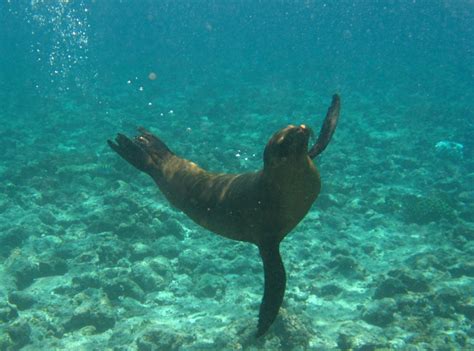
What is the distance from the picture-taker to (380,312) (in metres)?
8.06

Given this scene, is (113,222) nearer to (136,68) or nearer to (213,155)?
(213,155)

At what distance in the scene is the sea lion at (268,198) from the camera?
2.90 metres

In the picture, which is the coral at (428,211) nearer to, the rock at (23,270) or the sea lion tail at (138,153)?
the sea lion tail at (138,153)

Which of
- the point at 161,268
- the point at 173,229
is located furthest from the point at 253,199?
the point at 173,229

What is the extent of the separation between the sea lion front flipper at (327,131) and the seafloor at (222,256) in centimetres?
400

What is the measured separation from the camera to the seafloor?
7469mm

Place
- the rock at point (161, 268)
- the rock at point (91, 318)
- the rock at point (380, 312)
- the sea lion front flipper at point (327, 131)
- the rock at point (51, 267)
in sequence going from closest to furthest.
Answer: the sea lion front flipper at point (327, 131) < the rock at point (91, 318) < the rock at point (380, 312) < the rock at point (51, 267) < the rock at point (161, 268)

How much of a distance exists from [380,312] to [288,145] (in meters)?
6.74

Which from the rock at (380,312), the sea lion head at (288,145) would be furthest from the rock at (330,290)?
the sea lion head at (288,145)

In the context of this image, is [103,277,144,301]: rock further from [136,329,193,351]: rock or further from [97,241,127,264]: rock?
[136,329,193,351]: rock

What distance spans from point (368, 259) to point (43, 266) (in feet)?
28.7

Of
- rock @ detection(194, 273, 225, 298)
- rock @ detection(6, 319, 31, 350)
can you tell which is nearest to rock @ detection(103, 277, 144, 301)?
rock @ detection(194, 273, 225, 298)

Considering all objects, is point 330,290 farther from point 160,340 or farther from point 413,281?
point 160,340

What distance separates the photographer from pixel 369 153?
1819 centimetres
